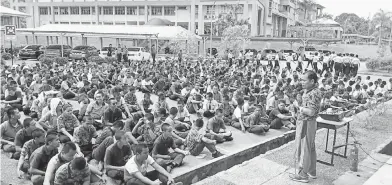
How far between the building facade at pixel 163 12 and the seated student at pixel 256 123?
42.7 metres

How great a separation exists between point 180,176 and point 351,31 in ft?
289

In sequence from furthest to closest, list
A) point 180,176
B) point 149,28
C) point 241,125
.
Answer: point 149,28 < point 241,125 < point 180,176

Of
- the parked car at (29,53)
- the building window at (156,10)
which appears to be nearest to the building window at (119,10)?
the building window at (156,10)

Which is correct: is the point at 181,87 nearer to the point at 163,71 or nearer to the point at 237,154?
the point at 163,71

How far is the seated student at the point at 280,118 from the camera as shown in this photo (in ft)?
32.7

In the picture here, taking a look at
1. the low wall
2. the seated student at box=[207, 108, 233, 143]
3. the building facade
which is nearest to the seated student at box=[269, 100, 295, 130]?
the low wall

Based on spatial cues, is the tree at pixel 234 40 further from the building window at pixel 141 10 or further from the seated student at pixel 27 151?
the seated student at pixel 27 151

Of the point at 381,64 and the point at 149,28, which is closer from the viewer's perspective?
the point at 381,64

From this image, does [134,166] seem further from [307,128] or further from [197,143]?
[307,128]

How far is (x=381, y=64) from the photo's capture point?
27266mm

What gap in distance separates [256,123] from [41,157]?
5925mm

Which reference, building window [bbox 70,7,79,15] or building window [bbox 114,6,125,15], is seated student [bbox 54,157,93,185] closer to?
building window [bbox 114,6,125,15]

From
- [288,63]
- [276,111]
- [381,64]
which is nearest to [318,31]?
[381,64]

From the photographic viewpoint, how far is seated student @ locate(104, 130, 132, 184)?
5.80m
